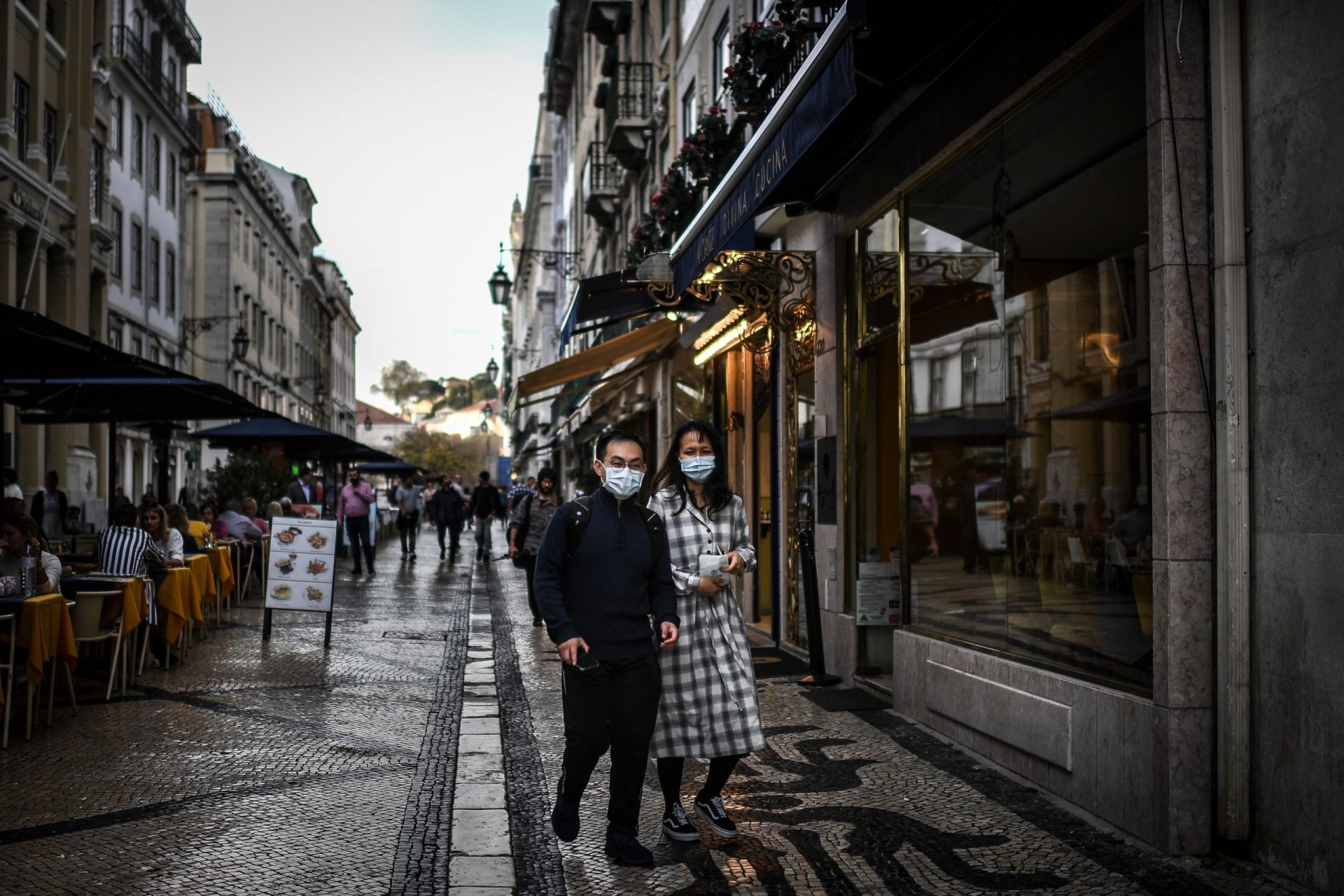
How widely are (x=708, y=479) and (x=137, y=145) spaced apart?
37.2 meters

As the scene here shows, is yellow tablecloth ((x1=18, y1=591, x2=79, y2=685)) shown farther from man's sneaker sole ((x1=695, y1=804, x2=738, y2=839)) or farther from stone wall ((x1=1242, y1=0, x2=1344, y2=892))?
stone wall ((x1=1242, y1=0, x2=1344, y2=892))

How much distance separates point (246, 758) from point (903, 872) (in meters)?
4.01

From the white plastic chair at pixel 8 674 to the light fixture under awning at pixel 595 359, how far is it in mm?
9124

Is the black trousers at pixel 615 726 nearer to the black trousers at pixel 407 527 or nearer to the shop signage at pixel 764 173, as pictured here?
the shop signage at pixel 764 173

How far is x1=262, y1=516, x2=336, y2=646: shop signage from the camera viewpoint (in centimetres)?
1377

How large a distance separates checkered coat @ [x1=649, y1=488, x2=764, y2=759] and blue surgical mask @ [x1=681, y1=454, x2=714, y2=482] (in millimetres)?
129

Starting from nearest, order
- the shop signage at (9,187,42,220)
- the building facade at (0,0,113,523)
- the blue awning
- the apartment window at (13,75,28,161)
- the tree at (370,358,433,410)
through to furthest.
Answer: the blue awning
the shop signage at (9,187,42,220)
the building facade at (0,0,113,523)
the apartment window at (13,75,28,161)
the tree at (370,358,433,410)

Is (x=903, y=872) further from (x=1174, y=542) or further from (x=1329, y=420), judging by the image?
(x=1329, y=420)

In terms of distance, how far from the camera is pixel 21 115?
86.9ft

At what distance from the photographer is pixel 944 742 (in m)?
8.22

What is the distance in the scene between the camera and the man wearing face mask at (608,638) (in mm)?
5680

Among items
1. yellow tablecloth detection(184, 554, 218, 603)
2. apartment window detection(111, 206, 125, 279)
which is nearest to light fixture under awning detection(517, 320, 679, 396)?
yellow tablecloth detection(184, 554, 218, 603)

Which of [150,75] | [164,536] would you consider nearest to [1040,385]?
[164,536]

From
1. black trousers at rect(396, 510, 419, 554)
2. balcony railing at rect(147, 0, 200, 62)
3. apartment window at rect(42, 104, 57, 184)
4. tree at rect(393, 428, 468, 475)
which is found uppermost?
balcony railing at rect(147, 0, 200, 62)
